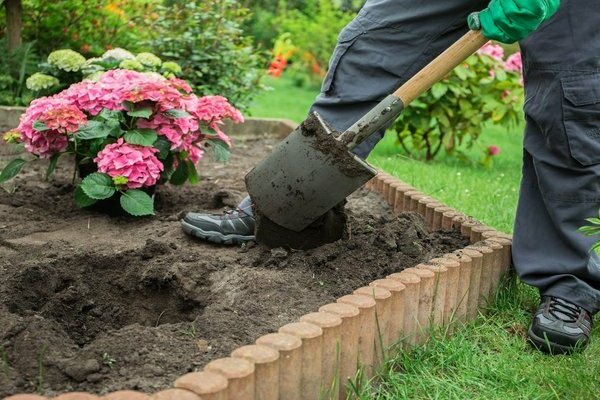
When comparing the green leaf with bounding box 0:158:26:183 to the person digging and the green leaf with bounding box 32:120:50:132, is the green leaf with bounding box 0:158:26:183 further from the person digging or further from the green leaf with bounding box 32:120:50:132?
the person digging

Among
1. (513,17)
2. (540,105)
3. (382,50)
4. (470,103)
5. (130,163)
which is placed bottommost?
(470,103)

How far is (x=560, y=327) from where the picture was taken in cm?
274

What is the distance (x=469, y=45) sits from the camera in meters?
2.73

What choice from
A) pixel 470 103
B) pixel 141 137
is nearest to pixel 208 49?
pixel 470 103

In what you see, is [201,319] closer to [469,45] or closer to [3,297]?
[3,297]

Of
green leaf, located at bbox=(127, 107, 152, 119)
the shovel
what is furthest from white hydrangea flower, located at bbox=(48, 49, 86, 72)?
the shovel

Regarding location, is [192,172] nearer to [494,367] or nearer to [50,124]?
[50,124]

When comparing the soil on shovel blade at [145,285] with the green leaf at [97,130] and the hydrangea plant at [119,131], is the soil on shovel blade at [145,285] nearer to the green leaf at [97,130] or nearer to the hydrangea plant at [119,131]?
the hydrangea plant at [119,131]

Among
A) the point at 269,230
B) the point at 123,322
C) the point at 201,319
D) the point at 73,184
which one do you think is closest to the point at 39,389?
the point at 201,319

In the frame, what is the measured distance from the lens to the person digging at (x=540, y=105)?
2.77 metres

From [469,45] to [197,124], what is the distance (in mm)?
1411

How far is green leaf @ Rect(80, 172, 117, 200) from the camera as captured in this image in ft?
11.2

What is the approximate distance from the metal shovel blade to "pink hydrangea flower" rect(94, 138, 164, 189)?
716 mm

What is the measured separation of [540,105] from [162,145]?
5.29 ft
